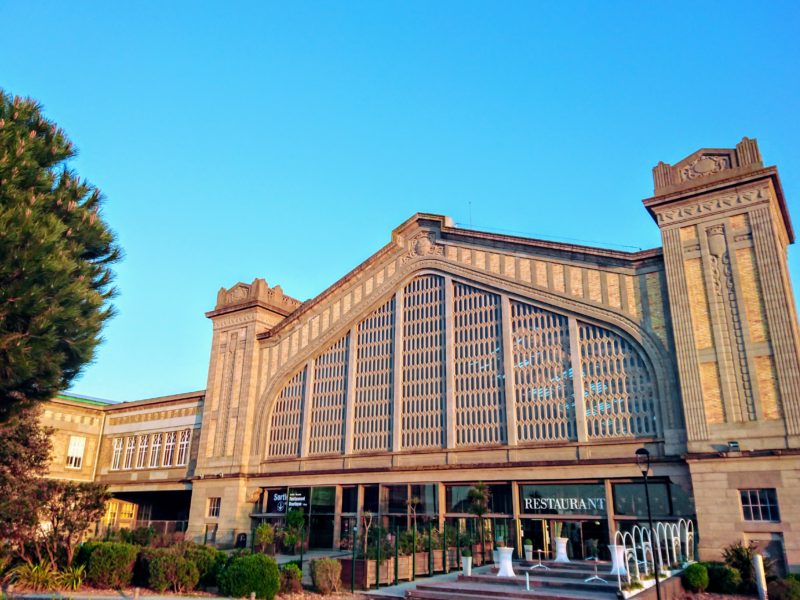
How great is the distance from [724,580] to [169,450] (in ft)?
126

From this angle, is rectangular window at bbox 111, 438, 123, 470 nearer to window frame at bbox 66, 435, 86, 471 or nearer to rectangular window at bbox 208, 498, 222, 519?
window frame at bbox 66, 435, 86, 471

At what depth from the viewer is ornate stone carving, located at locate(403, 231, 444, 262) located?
131ft

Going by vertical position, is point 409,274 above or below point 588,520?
above

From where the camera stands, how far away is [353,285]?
4303cm

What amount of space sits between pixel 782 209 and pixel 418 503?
23.4 meters

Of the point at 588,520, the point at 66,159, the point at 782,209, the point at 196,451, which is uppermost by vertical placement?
the point at 782,209

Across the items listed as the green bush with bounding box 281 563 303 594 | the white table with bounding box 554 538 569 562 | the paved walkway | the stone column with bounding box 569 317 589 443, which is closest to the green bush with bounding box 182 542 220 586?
the green bush with bounding box 281 563 303 594

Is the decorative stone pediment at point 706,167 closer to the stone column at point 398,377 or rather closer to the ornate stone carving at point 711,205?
the ornate stone carving at point 711,205

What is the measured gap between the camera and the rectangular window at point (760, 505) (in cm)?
2572

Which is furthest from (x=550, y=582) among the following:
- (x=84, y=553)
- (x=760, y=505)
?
(x=84, y=553)

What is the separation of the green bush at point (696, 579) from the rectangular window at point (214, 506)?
30.0 meters

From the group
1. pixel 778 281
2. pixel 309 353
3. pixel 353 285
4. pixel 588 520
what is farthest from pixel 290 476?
pixel 778 281

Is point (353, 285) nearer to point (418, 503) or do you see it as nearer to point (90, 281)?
point (418, 503)

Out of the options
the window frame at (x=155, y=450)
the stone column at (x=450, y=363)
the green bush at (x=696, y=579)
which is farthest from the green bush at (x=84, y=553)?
the window frame at (x=155, y=450)
